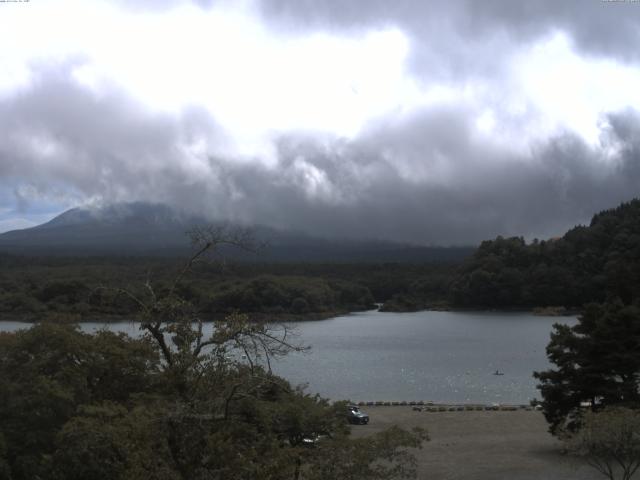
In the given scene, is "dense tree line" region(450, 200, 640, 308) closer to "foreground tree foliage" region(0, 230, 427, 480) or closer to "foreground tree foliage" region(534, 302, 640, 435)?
"foreground tree foliage" region(534, 302, 640, 435)

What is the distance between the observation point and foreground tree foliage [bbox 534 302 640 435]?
59.2 ft

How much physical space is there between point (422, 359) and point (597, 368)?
29.0 m

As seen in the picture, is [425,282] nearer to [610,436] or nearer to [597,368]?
[597,368]

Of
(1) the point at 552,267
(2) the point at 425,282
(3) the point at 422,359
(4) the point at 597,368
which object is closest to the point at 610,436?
(4) the point at 597,368

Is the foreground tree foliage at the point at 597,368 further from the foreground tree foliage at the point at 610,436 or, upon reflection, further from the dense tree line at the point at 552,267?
the dense tree line at the point at 552,267

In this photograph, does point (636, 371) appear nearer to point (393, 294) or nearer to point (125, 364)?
point (125, 364)

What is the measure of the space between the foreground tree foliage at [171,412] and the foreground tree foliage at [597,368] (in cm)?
773

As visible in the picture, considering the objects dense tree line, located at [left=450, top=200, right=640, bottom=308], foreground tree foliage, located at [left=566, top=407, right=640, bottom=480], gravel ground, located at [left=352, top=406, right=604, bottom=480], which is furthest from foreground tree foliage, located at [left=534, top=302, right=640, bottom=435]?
dense tree line, located at [left=450, top=200, right=640, bottom=308]

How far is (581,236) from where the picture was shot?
94.3m

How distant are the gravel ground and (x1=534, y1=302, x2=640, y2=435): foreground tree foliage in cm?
126

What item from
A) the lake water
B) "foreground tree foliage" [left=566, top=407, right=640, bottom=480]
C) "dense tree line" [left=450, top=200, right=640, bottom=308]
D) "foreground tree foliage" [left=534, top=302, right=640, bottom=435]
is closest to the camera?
"foreground tree foliage" [left=566, top=407, right=640, bottom=480]

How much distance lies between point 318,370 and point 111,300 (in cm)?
3418

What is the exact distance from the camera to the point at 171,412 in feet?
20.0

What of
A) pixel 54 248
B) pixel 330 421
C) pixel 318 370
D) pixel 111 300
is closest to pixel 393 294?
pixel 318 370
